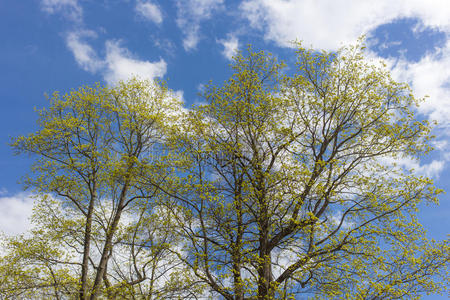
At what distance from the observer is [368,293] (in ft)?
41.4

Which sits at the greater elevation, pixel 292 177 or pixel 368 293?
pixel 292 177

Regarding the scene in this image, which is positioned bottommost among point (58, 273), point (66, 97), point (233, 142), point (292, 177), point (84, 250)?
point (58, 273)

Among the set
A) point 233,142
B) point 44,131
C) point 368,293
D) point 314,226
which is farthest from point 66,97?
point 368,293

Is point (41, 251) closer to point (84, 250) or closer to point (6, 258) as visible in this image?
point (84, 250)

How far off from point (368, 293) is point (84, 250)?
1272 cm

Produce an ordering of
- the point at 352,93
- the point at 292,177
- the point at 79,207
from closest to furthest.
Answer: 1. the point at 292,177
2. the point at 352,93
3. the point at 79,207

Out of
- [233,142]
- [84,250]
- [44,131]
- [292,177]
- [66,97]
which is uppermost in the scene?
[66,97]

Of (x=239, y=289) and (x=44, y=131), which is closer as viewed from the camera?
(x=239, y=289)

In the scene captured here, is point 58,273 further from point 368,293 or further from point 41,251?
point 368,293

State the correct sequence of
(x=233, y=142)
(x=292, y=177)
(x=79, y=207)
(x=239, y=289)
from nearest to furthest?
(x=239, y=289) → (x=292, y=177) → (x=233, y=142) → (x=79, y=207)

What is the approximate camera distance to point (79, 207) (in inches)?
731

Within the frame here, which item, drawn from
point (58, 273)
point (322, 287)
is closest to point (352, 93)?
point (322, 287)

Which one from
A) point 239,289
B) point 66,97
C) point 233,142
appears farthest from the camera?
point 66,97

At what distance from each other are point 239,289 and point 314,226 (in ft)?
12.5
